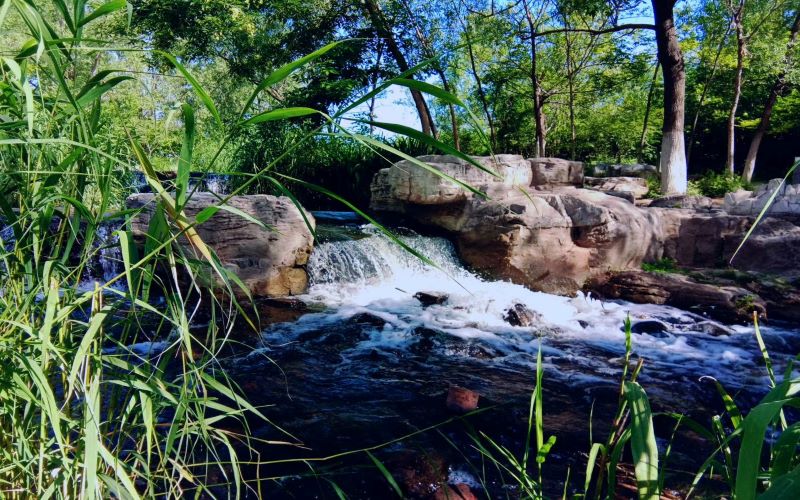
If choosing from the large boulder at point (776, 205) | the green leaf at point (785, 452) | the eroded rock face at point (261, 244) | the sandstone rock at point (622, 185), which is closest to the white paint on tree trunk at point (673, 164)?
the sandstone rock at point (622, 185)

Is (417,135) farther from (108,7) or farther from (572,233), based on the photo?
→ (572,233)

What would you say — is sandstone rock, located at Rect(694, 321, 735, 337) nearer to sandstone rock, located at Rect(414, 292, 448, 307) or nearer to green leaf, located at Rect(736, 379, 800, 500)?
sandstone rock, located at Rect(414, 292, 448, 307)

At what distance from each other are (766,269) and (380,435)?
7754mm

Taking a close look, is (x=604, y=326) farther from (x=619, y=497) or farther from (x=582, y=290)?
(x=619, y=497)

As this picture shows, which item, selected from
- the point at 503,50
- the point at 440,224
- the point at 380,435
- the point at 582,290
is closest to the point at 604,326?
the point at 582,290

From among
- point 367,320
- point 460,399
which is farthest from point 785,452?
point 367,320

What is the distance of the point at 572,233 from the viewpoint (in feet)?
27.3

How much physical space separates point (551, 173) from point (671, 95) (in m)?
2.97

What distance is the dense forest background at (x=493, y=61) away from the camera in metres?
13.8

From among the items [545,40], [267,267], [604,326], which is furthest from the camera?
[545,40]

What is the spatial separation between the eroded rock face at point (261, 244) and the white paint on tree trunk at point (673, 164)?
8.52 meters

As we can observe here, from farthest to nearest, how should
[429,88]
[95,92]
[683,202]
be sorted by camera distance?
[683,202] < [95,92] < [429,88]

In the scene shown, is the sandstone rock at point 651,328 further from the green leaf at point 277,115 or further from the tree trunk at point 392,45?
the tree trunk at point 392,45

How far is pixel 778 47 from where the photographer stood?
43.3 feet
